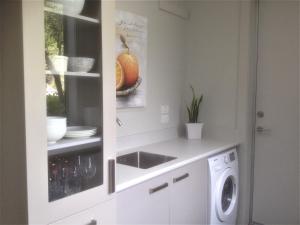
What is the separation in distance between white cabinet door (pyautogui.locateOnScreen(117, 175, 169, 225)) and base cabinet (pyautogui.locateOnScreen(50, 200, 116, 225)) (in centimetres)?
7

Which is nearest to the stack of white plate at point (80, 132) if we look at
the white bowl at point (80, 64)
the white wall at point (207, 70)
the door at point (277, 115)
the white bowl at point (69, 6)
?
the white bowl at point (80, 64)

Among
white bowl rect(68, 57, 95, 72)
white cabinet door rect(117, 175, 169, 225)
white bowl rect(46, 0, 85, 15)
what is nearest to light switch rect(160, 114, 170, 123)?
white cabinet door rect(117, 175, 169, 225)

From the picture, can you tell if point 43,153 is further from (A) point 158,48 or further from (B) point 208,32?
(B) point 208,32

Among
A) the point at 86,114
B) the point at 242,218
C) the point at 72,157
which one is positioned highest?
the point at 86,114

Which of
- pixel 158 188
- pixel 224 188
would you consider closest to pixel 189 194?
pixel 158 188

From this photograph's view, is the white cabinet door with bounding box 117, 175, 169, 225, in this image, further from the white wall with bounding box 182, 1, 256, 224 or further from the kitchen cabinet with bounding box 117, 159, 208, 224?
the white wall with bounding box 182, 1, 256, 224

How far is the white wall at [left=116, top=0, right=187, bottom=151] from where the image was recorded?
8.21 ft

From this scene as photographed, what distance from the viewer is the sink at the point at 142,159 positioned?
91.2 inches

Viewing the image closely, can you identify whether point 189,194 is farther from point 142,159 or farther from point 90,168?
point 90,168

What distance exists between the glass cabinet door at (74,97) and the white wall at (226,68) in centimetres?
177

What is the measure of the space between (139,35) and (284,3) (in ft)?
4.49

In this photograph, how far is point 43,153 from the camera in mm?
1201

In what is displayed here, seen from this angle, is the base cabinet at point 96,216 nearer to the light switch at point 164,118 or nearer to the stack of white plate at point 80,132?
the stack of white plate at point 80,132

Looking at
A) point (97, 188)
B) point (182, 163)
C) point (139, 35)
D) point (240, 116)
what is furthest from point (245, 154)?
point (97, 188)
